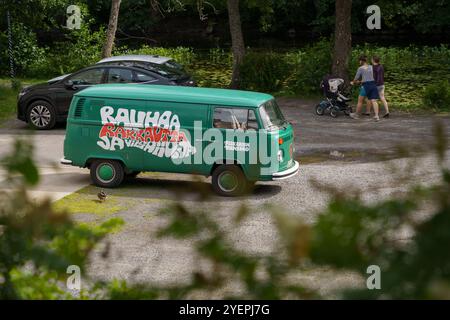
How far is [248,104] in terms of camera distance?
14984 millimetres

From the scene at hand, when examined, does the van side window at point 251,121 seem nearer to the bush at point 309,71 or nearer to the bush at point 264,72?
the bush at point 309,71

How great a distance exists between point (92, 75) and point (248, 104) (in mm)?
7504

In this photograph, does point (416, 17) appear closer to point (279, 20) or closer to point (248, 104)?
point (279, 20)

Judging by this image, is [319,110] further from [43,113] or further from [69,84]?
[43,113]

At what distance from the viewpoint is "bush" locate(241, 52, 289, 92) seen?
89.6 ft

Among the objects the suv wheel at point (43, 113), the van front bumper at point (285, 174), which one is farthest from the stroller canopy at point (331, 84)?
the van front bumper at point (285, 174)

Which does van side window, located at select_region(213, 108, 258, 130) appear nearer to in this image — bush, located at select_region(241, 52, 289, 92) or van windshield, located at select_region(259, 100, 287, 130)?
van windshield, located at select_region(259, 100, 287, 130)

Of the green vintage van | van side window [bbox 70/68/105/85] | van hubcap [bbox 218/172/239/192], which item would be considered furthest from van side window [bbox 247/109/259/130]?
van side window [bbox 70/68/105/85]

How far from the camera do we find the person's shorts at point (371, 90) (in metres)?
22.8

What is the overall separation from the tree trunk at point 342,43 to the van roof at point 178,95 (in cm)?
1099

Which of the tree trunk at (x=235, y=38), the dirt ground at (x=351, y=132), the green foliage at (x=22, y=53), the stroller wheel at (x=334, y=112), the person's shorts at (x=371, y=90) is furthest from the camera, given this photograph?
the green foliage at (x=22, y=53)

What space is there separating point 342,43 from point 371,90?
406 centimetres

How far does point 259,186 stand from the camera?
53.3ft

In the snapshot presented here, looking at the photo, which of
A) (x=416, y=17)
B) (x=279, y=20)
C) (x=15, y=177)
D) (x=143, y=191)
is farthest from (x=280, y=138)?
(x=279, y=20)
